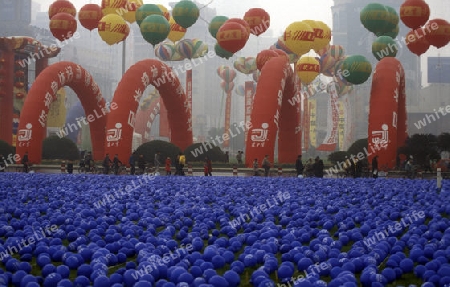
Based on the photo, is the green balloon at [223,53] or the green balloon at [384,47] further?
the green balloon at [223,53]

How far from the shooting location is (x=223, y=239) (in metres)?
9.09

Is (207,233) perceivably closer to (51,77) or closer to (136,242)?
(136,242)

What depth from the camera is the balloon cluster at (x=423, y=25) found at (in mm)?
33406

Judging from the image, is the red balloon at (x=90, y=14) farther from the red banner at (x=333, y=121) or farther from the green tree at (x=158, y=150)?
the red banner at (x=333, y=121)

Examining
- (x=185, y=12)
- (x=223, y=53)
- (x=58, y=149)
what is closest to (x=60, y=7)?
(x=185, y=12)

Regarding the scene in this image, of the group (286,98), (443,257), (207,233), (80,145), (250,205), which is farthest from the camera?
(80,145)

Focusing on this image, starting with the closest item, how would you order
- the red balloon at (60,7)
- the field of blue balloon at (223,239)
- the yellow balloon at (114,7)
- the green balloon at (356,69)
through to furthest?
the field of blue balloon at (223,239)
the green balloon at (356,69)
the yellow balloon at (114,7)
the red balloon at (60,7)

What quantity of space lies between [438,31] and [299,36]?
23.3ft

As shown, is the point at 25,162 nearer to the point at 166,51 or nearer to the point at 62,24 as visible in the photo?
the point at 62,24

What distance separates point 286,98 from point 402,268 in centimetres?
2974

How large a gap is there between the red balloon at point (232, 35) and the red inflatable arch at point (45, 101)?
8838 millimetres

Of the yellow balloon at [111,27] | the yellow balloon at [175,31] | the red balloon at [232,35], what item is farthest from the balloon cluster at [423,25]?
the yellow balloon at [175,31]

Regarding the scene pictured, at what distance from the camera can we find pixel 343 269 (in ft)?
23.6

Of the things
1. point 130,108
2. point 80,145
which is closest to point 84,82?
point 130,108
